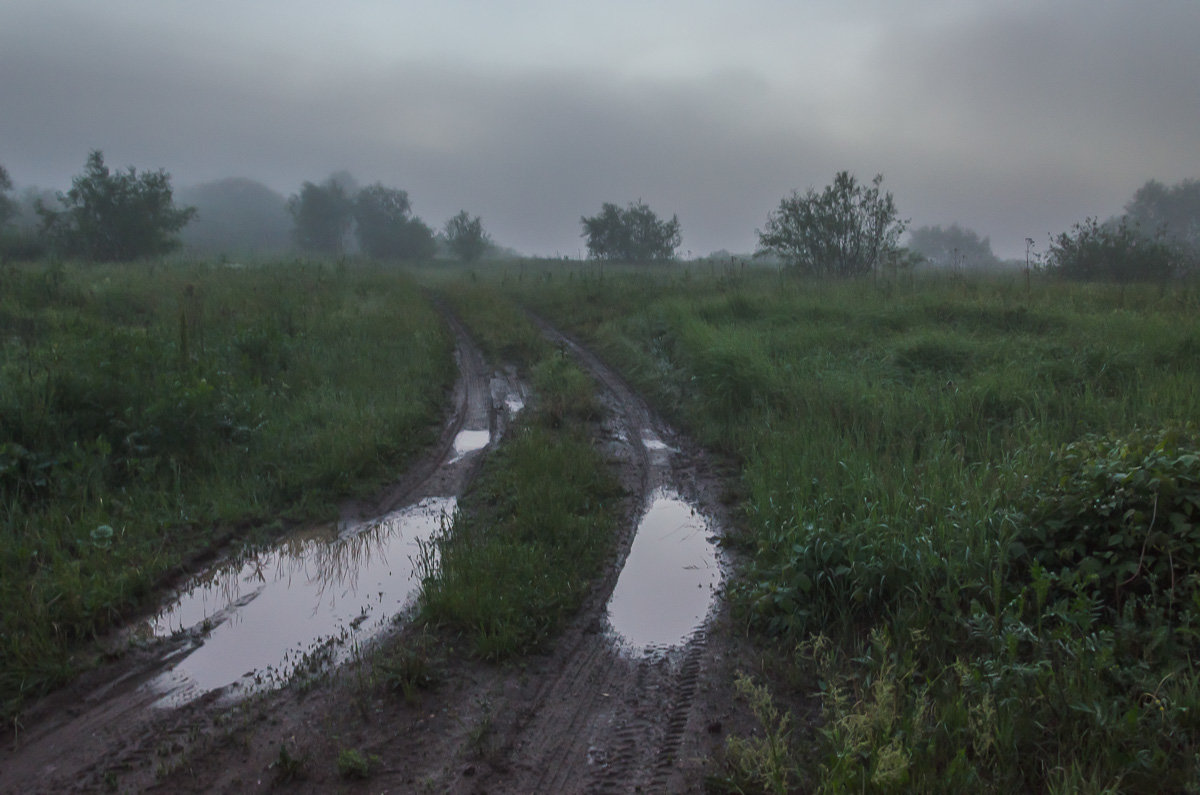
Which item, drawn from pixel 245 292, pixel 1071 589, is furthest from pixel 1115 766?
pixel 245 292

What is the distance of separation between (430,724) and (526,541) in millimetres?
1863

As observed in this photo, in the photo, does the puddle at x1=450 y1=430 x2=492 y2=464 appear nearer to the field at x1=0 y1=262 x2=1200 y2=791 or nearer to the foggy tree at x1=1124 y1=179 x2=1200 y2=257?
the field at x1=0 y1=262 x2=1200 y2=791

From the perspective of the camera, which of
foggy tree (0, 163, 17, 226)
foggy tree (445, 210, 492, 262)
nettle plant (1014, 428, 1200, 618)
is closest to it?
nettle plant (1014, 428, 1200, 618)

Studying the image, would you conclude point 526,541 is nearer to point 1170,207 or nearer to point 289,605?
point 289,605

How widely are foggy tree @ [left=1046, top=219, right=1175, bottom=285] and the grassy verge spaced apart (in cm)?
1631

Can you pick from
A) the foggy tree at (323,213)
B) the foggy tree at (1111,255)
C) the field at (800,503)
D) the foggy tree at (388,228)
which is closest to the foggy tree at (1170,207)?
the foggy tree at (1111,255)

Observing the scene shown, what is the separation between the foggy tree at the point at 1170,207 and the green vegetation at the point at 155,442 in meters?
44.1

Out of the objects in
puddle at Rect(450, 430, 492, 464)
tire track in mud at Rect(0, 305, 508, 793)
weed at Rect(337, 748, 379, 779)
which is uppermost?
puddle at Rect(450, 430, 492, 464)

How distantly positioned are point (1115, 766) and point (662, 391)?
722cm

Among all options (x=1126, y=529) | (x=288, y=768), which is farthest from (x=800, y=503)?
(x=288, y=768)

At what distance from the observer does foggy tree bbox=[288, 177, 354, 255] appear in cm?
5744

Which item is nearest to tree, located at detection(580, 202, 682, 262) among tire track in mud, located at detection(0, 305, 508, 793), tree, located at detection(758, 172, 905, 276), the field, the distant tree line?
the distant tree line

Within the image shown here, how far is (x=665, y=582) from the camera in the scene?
452cm

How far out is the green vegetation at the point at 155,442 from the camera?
3.96m
